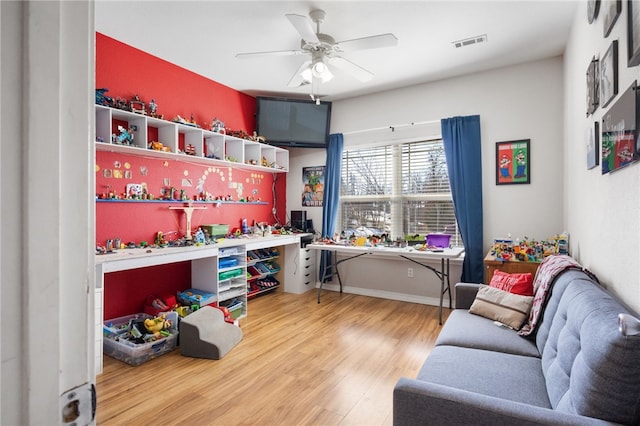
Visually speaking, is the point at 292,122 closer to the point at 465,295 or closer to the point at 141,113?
the point at 141,113

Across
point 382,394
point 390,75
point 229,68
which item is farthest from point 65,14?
point 390,75

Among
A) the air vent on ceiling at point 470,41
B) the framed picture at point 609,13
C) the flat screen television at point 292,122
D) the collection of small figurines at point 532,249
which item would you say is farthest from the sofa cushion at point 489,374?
the flat screen television at point 292,122

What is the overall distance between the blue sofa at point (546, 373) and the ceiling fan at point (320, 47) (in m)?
2.11

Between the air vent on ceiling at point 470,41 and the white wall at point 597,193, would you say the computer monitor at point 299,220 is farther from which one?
the white wall at point 597,193

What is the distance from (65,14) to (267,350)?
274 centimetres

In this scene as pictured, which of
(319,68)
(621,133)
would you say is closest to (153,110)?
(319,68)

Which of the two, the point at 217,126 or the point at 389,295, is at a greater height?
the point at 217,126

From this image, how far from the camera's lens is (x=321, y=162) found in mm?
4898

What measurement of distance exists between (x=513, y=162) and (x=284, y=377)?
10.5ft

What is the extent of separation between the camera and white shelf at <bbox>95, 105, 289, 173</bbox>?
2.84 m

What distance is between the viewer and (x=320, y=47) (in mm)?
2902

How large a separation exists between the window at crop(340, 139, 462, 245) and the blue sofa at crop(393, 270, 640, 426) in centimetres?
234

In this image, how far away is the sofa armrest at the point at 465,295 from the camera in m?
2.61

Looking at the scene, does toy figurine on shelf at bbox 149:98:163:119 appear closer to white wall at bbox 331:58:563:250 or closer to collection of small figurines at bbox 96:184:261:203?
collection of small figurines at bbox 96:184:261:203
